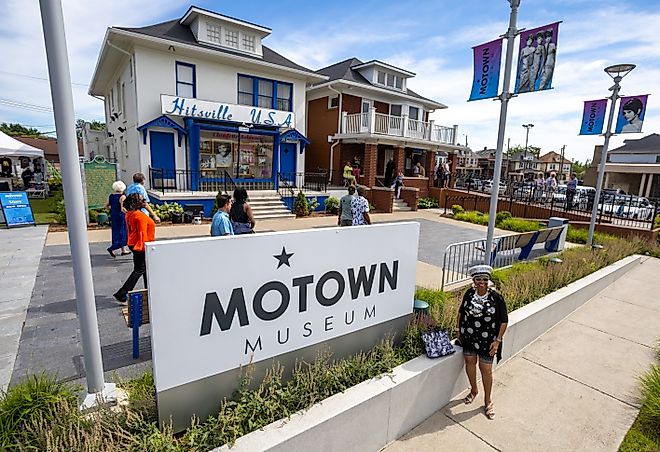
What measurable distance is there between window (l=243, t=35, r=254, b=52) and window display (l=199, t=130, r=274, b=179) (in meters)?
3.83

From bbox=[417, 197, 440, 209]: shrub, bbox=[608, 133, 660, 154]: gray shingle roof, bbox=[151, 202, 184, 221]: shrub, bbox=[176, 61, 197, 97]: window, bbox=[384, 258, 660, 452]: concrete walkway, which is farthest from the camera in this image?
bbox=[608, 133, 660, 154]: gray shingle roof

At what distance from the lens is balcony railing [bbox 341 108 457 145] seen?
744 inches

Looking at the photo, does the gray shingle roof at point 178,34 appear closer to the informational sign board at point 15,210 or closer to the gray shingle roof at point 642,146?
the informational sign board at point 15,210

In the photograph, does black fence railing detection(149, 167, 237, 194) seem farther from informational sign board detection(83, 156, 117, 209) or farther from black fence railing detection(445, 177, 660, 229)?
black fence railing detection(445, 177, 660, 229)

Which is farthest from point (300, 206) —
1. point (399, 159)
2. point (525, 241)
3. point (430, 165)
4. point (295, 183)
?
point (430, 165)

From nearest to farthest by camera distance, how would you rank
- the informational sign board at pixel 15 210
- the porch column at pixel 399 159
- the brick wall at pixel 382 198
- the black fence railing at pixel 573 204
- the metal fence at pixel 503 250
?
the metal fence at pixel 503 250 < the informational sign board at pixel 15 210 < the black fence railing at pixel 573 204 < the brick wall at pixel 382 198 < the porch column at pixel 399 159

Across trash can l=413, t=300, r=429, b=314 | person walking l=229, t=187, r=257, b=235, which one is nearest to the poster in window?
person walking l=229, t=187, r=257, b=235

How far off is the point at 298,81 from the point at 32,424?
16973 mm

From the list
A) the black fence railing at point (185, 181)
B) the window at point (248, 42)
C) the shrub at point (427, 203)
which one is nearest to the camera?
the black fence railing at point (185, 181)

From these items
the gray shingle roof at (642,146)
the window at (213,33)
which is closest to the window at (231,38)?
the window at (213,33)

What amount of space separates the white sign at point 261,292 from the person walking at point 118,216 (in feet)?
17.5

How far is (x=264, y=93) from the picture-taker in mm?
16297

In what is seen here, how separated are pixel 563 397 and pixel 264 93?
1591cm

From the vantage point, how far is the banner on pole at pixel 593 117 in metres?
9.55
